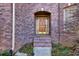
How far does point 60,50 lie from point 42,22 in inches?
8.9

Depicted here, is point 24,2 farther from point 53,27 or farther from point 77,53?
point 77,53

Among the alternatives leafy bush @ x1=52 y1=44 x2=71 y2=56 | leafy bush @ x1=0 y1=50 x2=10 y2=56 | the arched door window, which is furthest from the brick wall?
leafy bush @ x1=52 y1=44 x2=71 y2=56

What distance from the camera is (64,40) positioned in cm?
116

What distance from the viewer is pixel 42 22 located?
3.85 ft

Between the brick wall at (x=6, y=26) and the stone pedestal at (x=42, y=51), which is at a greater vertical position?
the brick wall at (x=6, y=26)

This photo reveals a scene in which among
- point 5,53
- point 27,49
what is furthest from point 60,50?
point 5,53

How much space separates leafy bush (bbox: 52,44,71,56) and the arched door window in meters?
0.12

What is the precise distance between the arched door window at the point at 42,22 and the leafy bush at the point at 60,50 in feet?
0.39

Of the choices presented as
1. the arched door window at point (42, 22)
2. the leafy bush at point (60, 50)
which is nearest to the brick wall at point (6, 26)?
the arched door window at point (42, 22)

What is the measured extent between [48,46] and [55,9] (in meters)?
0.25

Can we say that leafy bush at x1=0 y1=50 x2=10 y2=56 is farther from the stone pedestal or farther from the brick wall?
the stone pedestal

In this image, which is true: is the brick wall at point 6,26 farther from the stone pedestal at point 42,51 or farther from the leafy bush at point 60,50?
the leafy bush at point 60,50

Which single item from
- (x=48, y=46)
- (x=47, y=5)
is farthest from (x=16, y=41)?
(x=47, y=5)

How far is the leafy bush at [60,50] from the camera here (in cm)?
117
